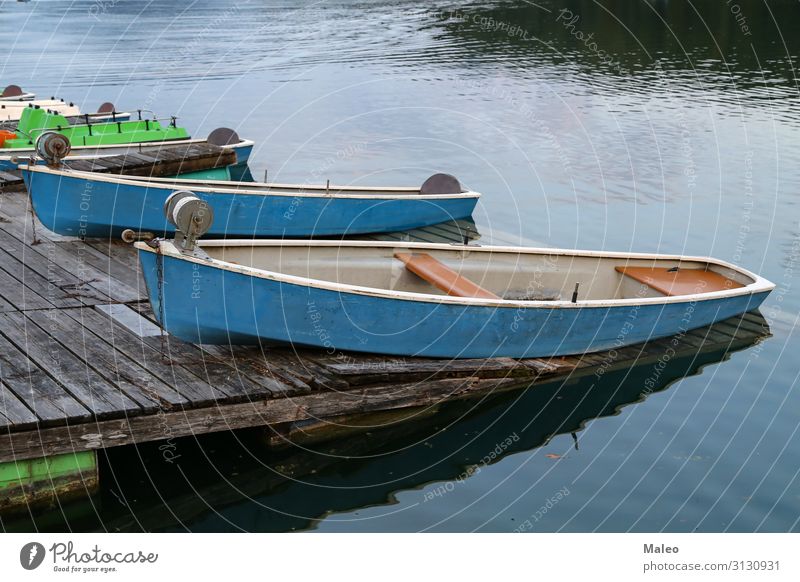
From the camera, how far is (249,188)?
1495 centimetres

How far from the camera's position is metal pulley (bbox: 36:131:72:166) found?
13.4 meters

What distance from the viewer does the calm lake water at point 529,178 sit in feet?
29.8

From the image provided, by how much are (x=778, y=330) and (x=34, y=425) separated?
8.74m

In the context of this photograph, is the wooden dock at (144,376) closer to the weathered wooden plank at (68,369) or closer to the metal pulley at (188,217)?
the weathered wooden plank at (68,369)

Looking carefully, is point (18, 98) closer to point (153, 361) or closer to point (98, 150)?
point (98, 150)

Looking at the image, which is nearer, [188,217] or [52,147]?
[188,217]

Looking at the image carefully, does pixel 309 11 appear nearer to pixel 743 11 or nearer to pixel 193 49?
pixel 193 49

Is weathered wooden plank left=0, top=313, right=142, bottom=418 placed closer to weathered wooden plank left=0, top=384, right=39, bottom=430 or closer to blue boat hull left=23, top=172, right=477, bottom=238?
weathered wooden plank left=0, top=384, right=39, bottom=430

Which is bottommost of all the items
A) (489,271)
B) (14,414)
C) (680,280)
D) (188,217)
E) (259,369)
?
(680,280)

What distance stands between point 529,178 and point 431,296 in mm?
11473

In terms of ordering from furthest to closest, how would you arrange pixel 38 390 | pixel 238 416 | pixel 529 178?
pixel 529 178, pixel 238 416, pixel 38 390

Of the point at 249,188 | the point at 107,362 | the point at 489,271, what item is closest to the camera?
the point at 107,362

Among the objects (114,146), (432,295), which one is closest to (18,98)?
(114,146)

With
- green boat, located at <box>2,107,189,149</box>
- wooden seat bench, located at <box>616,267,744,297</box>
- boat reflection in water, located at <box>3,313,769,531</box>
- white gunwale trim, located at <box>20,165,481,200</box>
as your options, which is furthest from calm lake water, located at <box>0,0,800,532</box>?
green boat, located at <box>2,107,189,149</box>
